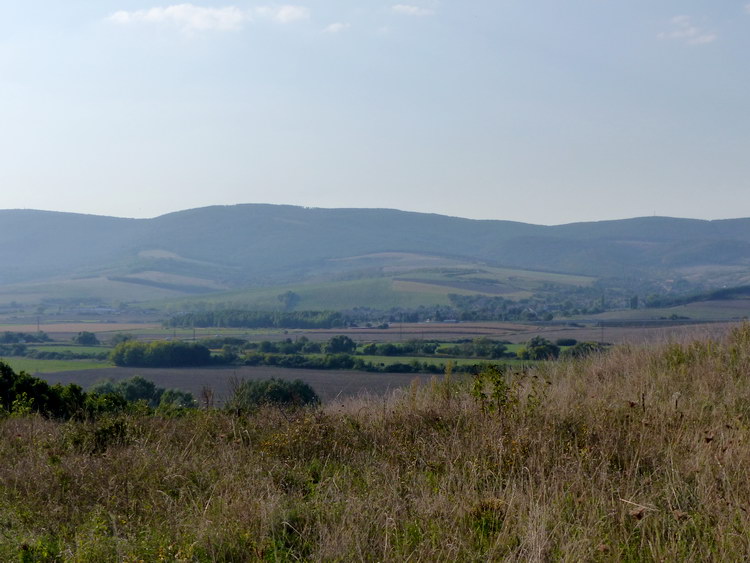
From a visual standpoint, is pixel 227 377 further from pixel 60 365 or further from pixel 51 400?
pixel 60 365

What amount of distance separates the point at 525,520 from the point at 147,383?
13.1 meters

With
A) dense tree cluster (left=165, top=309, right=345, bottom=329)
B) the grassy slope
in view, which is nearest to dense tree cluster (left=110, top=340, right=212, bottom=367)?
dense tree cluster (left=165, top=309, right=345, bottom=329)

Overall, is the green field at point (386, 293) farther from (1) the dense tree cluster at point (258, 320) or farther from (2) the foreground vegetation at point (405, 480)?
(2) the foreground vegetation at point (405, 480)

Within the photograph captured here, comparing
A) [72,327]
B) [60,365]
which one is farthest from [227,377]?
[72,327]

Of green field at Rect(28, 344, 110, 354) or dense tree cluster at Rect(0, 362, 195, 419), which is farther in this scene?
green field at Rect(28, 344, 110, 354)

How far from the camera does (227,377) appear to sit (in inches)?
621

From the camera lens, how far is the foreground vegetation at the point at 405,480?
475cm

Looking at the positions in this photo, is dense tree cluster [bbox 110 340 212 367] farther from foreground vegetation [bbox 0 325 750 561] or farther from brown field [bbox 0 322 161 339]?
brown field [bbox 0 322 161 339]

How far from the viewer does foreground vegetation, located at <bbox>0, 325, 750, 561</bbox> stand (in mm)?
4746

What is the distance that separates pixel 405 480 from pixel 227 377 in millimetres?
10390

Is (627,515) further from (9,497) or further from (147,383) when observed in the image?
(147,383)

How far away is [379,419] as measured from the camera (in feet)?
25.6

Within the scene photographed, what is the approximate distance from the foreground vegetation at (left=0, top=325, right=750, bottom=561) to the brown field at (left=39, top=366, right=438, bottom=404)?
3964mm

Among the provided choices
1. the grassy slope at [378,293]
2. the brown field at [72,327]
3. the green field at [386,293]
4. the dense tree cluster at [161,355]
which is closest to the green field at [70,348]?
Result: the dense tree cluster at [161,355]
